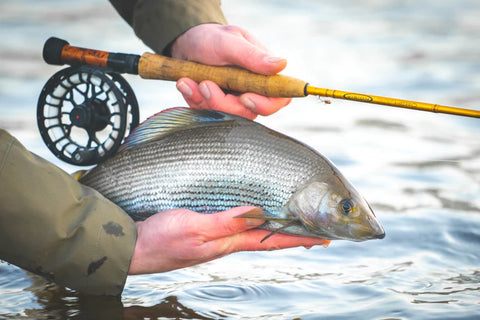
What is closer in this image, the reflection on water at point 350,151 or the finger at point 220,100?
the reflection on water at point 350,151

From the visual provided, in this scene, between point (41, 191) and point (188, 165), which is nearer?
point (41, 191)

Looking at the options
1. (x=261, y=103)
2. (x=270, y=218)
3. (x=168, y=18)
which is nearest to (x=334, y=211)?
(x=270, y=218)

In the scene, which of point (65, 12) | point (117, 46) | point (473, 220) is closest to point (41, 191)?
point (473, 220)

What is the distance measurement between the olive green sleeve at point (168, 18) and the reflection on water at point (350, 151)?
4.16ft

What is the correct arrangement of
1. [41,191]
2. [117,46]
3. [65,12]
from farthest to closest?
[65,12] → [117,46] → [41,191]

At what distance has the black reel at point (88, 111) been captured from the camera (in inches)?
124

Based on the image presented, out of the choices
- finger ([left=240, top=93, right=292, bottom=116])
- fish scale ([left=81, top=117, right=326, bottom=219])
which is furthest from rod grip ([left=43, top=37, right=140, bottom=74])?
finger ([left=240, top=93, right=292, bottom=116])

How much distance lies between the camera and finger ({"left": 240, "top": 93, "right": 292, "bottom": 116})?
3.28 meters

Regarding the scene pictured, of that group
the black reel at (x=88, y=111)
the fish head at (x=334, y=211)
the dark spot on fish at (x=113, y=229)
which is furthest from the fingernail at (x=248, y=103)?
the dark spot on fish at (x=113, y=229)

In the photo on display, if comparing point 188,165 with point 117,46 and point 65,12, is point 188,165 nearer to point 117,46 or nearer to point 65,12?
point 117,46

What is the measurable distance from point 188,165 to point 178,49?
3.19ft

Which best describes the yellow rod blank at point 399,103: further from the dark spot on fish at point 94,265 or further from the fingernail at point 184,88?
the dark spot on fish at point 94,265

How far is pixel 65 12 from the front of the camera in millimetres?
10234

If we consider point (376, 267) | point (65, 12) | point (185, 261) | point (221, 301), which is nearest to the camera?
point (185, 261)
